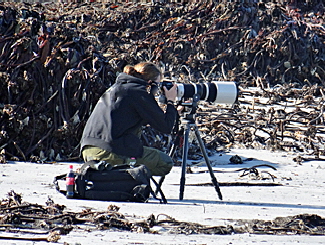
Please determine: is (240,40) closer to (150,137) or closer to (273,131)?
(273,131)

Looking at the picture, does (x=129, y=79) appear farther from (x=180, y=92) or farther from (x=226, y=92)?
(x=226, y=92)

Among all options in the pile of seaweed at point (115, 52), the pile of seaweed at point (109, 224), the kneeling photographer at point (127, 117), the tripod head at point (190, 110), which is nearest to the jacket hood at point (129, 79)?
the kneeling photographer at point (127, 117)

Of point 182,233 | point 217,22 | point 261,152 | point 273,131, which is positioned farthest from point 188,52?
point 182,233

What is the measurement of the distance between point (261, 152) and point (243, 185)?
2.06 m

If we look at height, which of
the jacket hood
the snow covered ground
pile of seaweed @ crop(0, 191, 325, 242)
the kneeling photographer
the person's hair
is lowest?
the snow covered ground

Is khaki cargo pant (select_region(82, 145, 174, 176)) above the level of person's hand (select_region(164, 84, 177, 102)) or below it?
below

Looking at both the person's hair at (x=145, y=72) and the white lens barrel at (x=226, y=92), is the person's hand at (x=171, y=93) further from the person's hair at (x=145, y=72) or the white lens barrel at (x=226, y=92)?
the white lens barrel at (x=226, y=92)

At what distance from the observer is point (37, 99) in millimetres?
7883

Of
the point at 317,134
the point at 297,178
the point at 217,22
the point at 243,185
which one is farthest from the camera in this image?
the point at 217,22

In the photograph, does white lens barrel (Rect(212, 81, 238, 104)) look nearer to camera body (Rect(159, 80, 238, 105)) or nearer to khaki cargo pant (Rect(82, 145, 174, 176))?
camera body (Rect(159, 80, 238, 105))

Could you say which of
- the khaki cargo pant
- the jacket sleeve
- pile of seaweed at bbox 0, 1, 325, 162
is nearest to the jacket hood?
the jacket sleeve

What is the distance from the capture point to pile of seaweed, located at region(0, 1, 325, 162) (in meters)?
7.78

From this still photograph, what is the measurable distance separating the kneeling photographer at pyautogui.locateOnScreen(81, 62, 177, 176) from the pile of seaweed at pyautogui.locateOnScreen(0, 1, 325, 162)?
2157 mm

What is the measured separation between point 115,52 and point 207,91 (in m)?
8.15
